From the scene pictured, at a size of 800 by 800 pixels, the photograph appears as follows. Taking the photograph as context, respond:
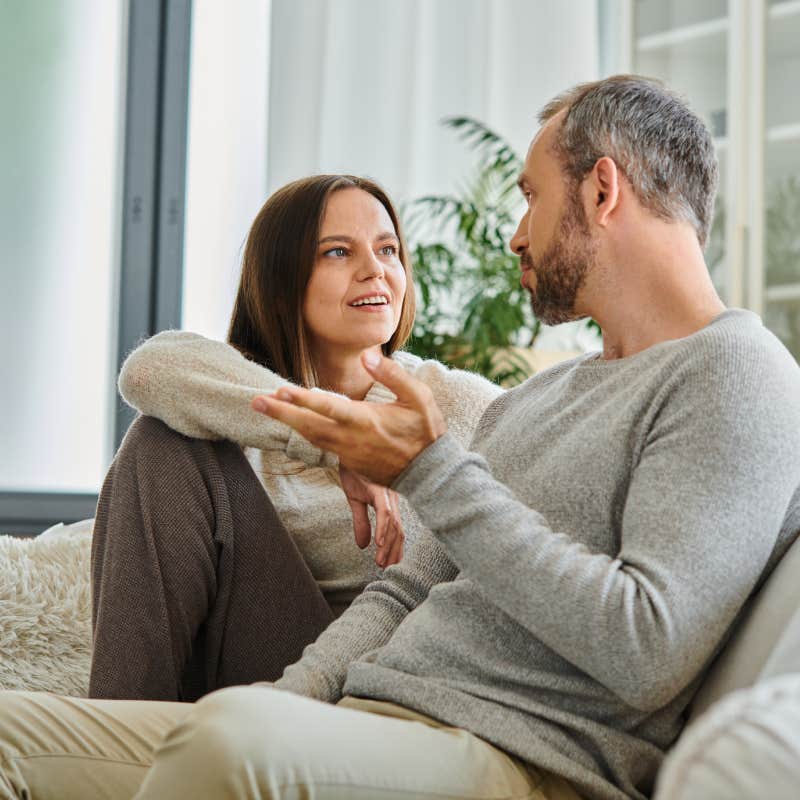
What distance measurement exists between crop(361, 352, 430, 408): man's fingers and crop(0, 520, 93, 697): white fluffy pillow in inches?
41.2

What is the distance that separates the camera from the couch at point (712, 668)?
61 cm

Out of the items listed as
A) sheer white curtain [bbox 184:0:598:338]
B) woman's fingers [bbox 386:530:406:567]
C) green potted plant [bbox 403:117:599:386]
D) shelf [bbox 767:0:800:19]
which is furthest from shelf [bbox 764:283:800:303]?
woman's fingers [bbox 386:530:406:567]

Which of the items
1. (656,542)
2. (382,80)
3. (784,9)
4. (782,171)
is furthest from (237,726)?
(382,80)

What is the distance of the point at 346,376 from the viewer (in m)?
1.97

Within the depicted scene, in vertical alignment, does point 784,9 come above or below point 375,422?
above

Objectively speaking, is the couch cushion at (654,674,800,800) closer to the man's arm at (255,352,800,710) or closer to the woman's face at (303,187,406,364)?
the man's arm at (255,352,800,710)

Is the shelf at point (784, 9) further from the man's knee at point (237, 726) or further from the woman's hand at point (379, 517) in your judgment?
the man's knee at point (237, 726)

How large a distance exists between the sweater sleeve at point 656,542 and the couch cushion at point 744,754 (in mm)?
342

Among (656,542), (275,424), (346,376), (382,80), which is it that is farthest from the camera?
(382,80)

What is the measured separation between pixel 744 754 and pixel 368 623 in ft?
2.56

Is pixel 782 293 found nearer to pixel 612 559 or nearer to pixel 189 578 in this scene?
pixel 189 578

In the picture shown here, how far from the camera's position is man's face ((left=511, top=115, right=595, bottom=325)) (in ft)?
4.32

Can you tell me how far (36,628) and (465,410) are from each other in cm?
79

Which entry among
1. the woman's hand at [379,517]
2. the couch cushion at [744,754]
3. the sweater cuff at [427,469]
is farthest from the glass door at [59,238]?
the couch cushion at [744,754]
